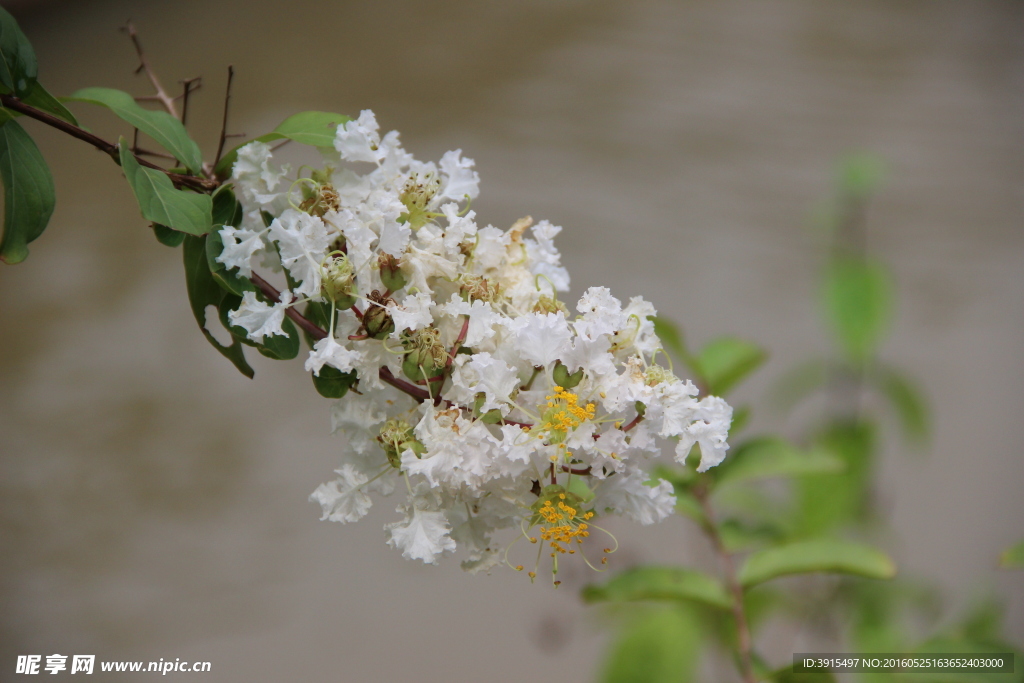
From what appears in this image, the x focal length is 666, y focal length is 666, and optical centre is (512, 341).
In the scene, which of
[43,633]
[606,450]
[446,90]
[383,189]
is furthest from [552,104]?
[43,633]

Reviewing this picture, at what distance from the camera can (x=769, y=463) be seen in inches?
24.8

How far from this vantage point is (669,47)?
155cm

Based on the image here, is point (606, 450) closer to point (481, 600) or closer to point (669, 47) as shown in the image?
point (481, 600)

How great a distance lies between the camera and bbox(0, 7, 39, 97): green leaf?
1.24ft

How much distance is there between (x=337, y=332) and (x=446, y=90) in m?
1.20

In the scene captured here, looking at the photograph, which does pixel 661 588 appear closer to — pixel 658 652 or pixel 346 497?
pixel 658 652

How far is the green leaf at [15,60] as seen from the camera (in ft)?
1.24

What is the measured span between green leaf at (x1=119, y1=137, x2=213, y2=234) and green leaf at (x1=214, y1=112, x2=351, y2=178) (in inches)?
1.5

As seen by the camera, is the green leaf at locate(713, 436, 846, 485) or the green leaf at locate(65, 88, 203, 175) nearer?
the green leaf at locate(65, 88, 203, 175)

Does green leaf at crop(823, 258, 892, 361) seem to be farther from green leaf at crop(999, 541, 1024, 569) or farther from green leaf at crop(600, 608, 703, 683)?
green leaf at crop(600, 608, 703, 683)

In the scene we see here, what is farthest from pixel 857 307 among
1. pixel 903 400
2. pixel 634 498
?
pixel 634 498

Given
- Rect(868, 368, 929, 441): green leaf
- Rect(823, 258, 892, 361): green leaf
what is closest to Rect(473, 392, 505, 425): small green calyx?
Rect(823, 258, 892, 361): green leaf

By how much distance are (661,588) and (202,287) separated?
48 centimetres

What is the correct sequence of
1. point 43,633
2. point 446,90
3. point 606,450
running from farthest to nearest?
point 446,90
point 43,633
point 606,450
